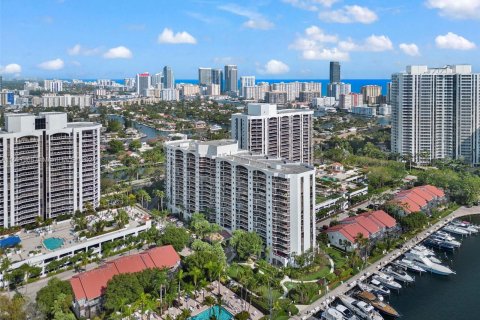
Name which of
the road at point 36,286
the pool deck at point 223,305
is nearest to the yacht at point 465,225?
the pool deck at point 223,305

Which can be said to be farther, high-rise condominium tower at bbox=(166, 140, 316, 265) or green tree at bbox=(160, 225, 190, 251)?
green tree at bbox=(160, 225, 190, 251)

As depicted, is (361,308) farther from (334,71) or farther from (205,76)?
(205,76)

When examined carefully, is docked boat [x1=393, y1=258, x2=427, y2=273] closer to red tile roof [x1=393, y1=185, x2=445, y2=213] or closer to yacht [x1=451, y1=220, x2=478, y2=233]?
red tile roof [x1=393, y1=185, x2=445, y2=213]

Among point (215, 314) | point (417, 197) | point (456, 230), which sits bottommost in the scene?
point (215, 314)

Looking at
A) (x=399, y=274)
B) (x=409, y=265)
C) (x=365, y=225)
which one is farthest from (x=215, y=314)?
(x=365, y=225)

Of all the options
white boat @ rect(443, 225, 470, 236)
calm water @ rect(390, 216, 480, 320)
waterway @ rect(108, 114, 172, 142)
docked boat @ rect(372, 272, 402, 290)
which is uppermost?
waterway @ rect(108, 114, 172, 142)

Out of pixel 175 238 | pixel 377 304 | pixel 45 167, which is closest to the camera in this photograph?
pixel 377 304

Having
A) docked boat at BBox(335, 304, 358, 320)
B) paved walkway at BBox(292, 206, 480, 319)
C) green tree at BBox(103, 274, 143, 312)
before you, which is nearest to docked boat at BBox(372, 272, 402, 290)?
paved walkway at BBox(292, 206, 480, 319)
